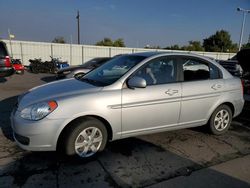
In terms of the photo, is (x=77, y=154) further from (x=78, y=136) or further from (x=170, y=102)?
(x=170, y=102)

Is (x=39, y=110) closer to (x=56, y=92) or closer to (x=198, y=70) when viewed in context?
(x=56, y=92)

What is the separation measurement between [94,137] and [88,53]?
815 inches

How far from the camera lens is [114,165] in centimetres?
→ 304

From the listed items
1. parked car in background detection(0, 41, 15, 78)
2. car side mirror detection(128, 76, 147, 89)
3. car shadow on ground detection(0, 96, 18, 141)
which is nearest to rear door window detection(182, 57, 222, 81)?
car side mirror detection(128, 76, 147, 89)

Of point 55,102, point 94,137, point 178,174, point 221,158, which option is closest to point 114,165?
point 94,137

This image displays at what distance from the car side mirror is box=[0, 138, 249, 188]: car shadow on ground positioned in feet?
3.62

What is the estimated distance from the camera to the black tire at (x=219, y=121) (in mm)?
4136

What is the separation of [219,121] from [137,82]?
2165 millimetres

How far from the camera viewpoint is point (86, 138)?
305 centimetres

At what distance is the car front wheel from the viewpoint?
9.61 feet

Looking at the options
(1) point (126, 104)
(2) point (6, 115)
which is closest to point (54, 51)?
(2) point (6, 115)

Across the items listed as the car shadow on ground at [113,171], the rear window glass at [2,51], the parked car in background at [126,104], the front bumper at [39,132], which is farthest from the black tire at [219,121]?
the rear window glass at [2,51]

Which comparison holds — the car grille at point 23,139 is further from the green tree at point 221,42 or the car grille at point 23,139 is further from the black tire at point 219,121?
the green tree at point 221,42

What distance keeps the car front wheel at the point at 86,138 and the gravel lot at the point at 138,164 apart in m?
0.15
